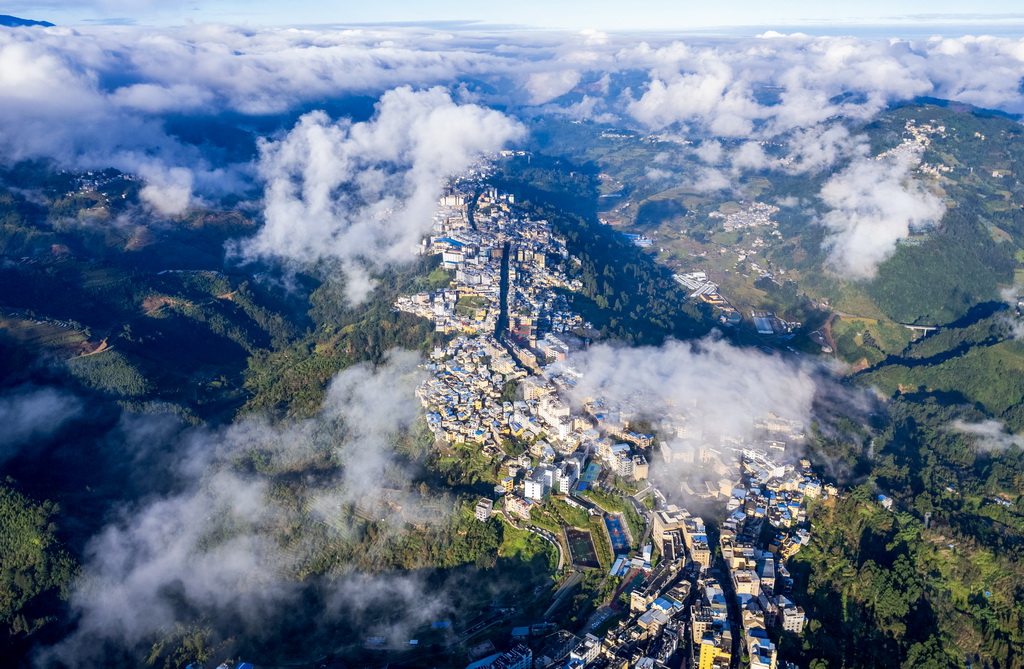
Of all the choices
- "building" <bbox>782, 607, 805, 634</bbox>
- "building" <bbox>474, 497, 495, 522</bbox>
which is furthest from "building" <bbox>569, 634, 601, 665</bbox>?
"building" <bbox>474, 497, 495, 522</bbox>

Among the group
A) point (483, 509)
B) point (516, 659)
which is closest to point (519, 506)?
point (483, 509)

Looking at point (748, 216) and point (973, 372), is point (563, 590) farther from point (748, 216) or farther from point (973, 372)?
point (748, 216)

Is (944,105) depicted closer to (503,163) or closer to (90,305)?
(503,163)

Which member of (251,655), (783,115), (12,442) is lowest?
(251,655)

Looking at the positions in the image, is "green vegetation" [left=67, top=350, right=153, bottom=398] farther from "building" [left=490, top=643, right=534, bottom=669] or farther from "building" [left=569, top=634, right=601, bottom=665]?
"building" [left=569, top=634, right=601, bottom=665]

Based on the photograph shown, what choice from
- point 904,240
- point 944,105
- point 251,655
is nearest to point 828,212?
point 904,240
